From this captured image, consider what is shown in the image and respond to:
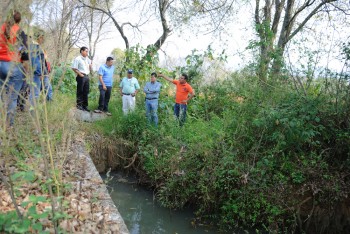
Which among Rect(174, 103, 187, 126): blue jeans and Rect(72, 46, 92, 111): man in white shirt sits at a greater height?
Rect(72, 46, 92, 111): man in white shirt

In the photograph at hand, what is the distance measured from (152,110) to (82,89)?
2.03 meters

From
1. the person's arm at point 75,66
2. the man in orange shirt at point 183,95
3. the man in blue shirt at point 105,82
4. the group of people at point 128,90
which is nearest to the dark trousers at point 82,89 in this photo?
the group of people at point 128,90

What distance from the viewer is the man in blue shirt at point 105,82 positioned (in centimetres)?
929

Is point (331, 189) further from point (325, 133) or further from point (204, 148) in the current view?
point (204, 148)

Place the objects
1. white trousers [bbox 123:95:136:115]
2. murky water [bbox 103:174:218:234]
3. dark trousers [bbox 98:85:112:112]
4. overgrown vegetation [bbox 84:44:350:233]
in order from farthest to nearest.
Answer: dark trousers [bbox 98:85:112:112]
white trousers [bbox 123:95:136:115]
murky water [bbox 103:174:218:234]
overgrown vegetation [bbox 84:44:350:233]

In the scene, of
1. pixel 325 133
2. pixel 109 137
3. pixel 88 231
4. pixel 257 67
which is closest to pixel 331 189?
pixel 325 133

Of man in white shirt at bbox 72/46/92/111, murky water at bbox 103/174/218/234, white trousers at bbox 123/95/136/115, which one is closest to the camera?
murky water at bbox 103/174/218/234

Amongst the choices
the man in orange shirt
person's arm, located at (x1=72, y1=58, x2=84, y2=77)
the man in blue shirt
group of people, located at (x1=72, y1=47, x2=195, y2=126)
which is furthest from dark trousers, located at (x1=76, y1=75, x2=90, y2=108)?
the man in orange shirt

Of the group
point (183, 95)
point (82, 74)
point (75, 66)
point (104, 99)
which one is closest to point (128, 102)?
point (104, 99)

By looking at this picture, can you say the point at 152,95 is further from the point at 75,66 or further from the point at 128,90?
the point at 75,66

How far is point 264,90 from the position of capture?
7656 millimetres

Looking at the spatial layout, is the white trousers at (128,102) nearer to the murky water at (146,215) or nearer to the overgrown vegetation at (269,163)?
the overgrown vegetation at (269,163)

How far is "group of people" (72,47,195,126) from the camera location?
8703 millimetres

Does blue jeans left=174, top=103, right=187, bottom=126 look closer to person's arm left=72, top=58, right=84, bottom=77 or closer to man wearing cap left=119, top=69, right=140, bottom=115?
man wearing cap left=119, top=69, right=140, bottom=115
